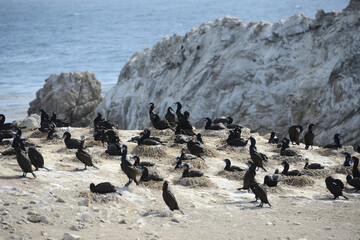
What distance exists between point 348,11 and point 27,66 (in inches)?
2238

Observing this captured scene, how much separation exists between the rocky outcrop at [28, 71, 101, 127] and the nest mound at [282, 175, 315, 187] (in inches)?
1137

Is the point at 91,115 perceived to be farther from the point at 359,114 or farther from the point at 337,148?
the point at 337,148

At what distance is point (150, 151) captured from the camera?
60.4 ft

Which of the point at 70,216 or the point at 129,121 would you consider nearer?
the point at 70,216

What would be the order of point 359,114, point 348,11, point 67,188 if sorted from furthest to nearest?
point 348,11 < point 359,114 < point 67,188

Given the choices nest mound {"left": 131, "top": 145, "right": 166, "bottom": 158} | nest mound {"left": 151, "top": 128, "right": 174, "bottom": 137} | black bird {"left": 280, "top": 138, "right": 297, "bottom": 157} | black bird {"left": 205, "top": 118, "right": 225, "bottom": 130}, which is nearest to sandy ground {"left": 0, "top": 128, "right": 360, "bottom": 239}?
nest mound {"left": 131, "top": 145, "right": 166, "bottom": 158}

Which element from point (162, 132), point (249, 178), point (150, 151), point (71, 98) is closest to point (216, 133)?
point (162, 132)

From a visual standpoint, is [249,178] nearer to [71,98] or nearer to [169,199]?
[169,199]

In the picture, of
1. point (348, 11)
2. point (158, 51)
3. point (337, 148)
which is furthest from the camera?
point (158, 51)

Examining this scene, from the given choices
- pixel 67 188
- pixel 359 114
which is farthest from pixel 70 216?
pixel 359 114

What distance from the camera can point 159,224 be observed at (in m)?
12.4

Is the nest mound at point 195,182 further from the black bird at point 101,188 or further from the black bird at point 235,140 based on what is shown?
the black bird at point 235,140

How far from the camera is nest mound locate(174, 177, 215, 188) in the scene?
51.7 feet

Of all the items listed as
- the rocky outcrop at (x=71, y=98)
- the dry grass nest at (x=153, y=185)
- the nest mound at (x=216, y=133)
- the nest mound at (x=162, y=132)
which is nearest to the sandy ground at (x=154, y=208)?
the dry grass nest at (x=153, y=185)
